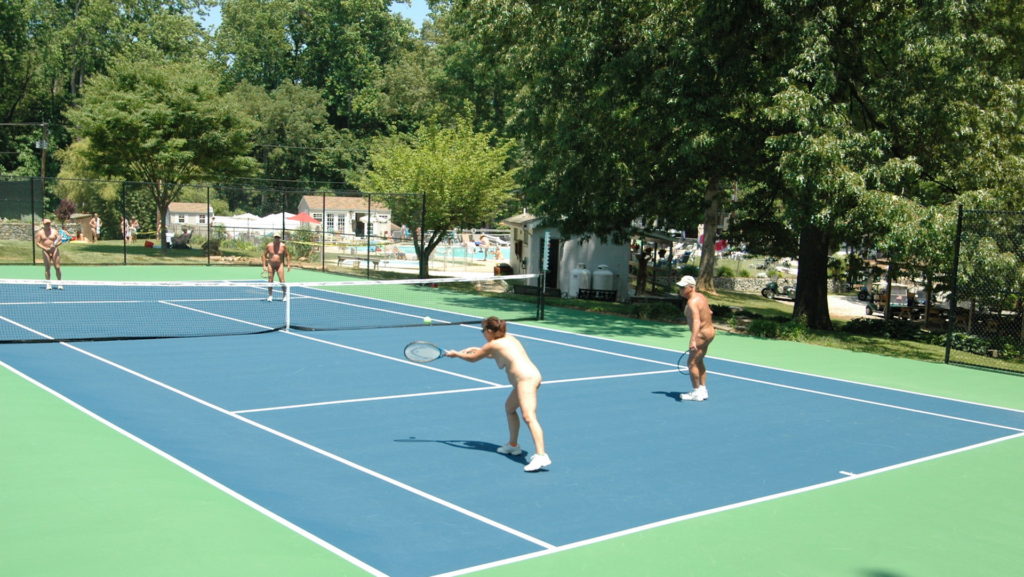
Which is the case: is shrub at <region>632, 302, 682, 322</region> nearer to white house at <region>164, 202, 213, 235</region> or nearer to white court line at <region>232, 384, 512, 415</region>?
white court line at <region>232, 384, 512, 415</region>

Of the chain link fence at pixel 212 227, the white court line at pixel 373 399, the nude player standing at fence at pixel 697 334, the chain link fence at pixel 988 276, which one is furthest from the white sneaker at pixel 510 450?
the chain link fence at pixel 212 227

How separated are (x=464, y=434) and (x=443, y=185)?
2360 centimetres

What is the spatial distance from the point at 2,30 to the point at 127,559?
3037 inches

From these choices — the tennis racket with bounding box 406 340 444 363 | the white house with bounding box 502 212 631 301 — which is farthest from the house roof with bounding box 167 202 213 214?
the tennis racket with bounding box 406 340 444 363

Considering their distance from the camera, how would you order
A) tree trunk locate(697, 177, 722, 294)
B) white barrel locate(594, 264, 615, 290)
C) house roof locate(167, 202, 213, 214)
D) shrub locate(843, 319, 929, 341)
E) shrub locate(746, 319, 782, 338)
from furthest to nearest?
house roof locate(167, 202, 213, 214) → tree trunk locate(697, 177, 722, 294) → white barrel locate(594, 264, 615, 290) → shrub locate(843, 319, 929, 341) → shrub locate(746, 319, 782, 338)

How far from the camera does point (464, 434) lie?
1055 centimetres

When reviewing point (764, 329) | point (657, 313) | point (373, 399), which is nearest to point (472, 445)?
point (373, 399)

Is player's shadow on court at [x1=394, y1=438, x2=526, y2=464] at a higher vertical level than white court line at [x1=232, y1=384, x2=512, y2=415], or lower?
lower

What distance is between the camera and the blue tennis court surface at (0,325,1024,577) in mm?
7609

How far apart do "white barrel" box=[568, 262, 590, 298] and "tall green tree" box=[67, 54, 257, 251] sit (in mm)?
19818

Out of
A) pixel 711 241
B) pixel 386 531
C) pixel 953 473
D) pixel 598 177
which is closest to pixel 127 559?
pixel 386 531

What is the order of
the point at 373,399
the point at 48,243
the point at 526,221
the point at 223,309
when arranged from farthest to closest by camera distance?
1. the point at 526,221
2. the point at 48,243
3. the point at 223,309
4. the point at 373,399

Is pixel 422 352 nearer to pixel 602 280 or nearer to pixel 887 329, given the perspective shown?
pixel 887 329

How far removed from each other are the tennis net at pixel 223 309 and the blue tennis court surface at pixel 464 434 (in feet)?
5.62
